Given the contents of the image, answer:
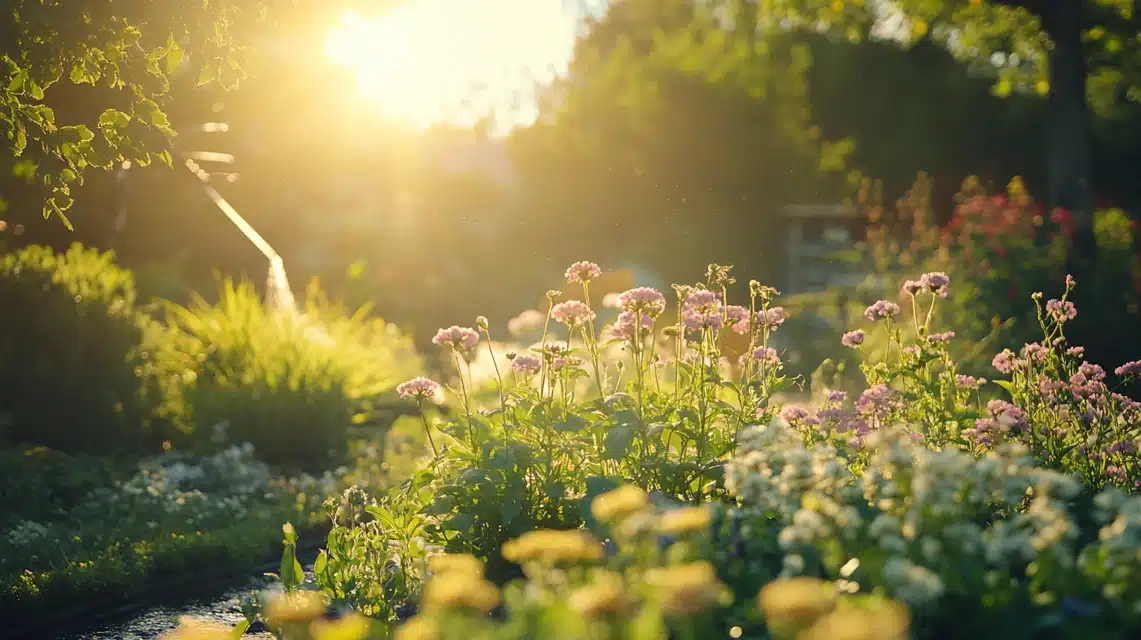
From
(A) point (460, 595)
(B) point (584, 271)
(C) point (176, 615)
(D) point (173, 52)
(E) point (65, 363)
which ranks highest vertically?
(D) point (173, 52)

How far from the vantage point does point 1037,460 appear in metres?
4.18

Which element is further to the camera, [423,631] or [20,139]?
[20,139]

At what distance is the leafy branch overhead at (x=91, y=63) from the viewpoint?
4609mm

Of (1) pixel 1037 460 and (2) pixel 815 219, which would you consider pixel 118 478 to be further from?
(2) pixel 815 219

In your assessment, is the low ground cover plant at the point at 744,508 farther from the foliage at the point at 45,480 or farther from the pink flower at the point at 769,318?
the foliage at the point at 45,480

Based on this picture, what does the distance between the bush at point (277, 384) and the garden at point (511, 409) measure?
3cm

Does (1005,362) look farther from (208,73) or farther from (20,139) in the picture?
(20,139)

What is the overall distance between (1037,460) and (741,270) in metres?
21.8

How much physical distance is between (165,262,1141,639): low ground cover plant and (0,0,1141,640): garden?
0.6 inches

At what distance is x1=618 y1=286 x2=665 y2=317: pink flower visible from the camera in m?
4.02

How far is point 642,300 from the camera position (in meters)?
4.04

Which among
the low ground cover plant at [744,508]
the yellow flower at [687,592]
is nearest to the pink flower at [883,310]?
the low ground cover plant at [744,508]

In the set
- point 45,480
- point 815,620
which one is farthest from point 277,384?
point 815,620

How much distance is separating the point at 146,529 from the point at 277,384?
2.46 meters
